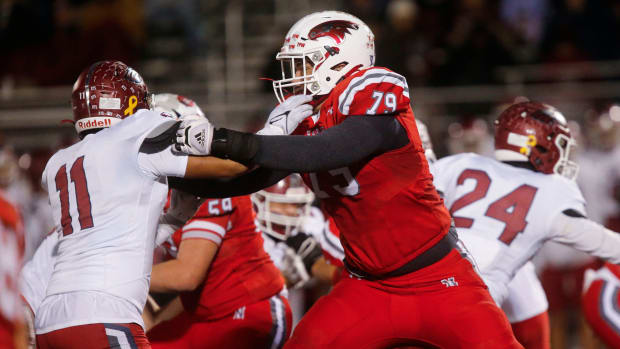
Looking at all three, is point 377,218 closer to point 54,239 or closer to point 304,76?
point 304,76

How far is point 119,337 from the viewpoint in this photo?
292 centimetres

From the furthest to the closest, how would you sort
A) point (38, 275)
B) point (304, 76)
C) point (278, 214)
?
point (278, 214)
point (38, 275)
point (304, 76)

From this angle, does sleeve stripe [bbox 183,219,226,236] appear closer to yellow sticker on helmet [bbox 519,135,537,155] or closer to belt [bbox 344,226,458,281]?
belt [bbox 344,226,458,281]

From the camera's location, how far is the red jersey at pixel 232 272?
13.4ft

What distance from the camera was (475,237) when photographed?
414 cm

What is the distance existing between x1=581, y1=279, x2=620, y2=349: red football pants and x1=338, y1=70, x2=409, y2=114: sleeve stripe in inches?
87.9

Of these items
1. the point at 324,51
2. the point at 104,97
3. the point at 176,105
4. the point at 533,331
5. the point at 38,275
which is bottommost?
the point at 533,331

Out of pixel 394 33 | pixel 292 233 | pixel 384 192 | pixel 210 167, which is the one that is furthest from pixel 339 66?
pixel 394 33

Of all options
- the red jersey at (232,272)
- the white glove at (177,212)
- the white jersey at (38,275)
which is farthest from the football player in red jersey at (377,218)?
the white jersey at (38,275)

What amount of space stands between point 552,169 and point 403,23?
18.6ft

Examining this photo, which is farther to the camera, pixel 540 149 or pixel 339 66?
pixel 540 149

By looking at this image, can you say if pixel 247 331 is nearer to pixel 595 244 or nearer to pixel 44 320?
pixel 44 320

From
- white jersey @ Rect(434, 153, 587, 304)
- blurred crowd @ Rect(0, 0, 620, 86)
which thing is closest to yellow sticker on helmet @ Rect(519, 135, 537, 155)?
white jersey @ Rect(434, 153, 587, 304)

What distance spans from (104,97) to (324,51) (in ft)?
2.98
